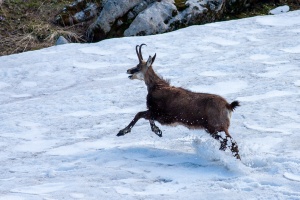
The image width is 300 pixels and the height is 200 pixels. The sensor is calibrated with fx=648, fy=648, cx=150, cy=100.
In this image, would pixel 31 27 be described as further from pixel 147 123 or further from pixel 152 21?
pixel 147 123

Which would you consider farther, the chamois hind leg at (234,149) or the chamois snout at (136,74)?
the chamois snout at (136,74)

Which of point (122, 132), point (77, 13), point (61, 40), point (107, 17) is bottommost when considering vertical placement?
point (61, 40)

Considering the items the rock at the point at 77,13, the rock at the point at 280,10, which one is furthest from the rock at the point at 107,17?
the rock at the point at 280,10

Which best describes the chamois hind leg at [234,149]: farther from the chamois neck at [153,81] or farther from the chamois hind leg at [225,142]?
the chamois neck at [153,81]

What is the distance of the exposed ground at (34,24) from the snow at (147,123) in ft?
3.84

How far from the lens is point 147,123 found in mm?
8719

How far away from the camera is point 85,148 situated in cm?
770

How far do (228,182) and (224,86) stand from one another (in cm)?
384

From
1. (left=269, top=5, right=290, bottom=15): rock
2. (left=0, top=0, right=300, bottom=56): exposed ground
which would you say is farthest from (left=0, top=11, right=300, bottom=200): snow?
(left=0, top=0, right=300, bottom=56): exposed ground

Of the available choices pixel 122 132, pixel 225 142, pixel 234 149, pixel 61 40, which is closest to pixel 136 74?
pixel 122 132

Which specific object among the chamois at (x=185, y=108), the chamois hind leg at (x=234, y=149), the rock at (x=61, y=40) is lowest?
the rock at (x=61, y=40)

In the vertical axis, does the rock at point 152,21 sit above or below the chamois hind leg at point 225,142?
below

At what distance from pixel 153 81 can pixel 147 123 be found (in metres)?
0.87

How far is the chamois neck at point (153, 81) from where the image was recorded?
7.98 m
